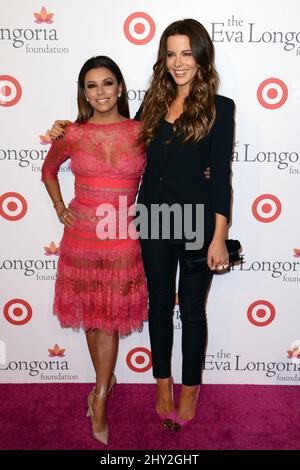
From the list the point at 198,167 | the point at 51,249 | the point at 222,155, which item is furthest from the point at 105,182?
the point at 51,249

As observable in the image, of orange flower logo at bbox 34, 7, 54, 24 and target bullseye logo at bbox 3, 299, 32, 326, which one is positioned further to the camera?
target bullseye logo at bbox 3, 299, 32, 326

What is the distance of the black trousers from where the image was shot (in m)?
2.06

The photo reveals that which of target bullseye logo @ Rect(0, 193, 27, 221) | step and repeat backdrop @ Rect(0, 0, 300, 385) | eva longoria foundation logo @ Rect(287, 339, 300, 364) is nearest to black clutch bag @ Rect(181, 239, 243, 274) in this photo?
step and repeat backdrop @ Rect(0, 0, 300, 385)

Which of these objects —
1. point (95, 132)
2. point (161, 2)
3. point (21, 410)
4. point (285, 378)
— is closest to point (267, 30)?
point (161, 2)

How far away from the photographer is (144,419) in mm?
2260

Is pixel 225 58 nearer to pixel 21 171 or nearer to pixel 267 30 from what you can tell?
pixel 267 30

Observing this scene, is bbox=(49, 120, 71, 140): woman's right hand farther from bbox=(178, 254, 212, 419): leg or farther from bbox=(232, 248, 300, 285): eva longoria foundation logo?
bbox=(232, 248, 300, 285): eva longoria foundation logo

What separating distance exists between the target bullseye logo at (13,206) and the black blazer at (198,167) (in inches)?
29.5

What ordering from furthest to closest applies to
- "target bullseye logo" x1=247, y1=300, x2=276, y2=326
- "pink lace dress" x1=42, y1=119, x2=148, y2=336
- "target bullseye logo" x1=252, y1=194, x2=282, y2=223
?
"target bullseye logo" x1=247, y1=300, x2=276, y2=326
"target bullseye logo" x1=252, y1=194, x2=282, y2=223
"pink lace dress" x1=42, y1=119, x2=148, y2=336

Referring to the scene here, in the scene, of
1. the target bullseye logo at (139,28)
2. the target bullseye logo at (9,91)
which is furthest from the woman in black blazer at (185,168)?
the target bullseye logo at (9,91)

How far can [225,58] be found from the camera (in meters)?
2.14

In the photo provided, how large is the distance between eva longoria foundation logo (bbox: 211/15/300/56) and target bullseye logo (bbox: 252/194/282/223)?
0.71 meters
